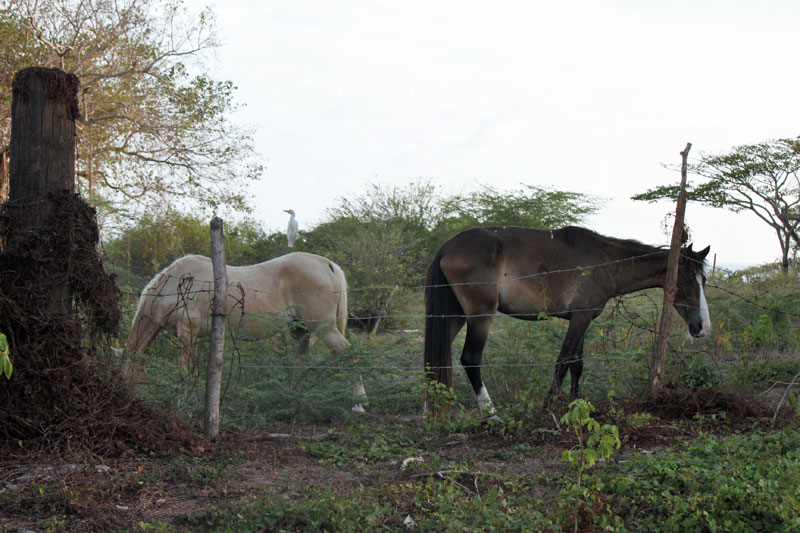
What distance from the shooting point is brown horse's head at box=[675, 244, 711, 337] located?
6152 millimetres

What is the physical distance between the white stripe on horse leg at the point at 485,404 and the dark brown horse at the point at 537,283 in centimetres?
1

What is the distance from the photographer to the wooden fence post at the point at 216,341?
505cm

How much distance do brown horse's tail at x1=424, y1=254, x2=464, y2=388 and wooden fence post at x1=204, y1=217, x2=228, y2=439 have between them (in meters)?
1.84

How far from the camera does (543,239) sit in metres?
6.54

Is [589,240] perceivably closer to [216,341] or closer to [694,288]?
[694,288]

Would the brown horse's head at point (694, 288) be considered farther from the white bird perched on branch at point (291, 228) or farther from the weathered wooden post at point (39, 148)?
the white bird perched on branch at point (291, 228)

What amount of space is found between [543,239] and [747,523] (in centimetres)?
351

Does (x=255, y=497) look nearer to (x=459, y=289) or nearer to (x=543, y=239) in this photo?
(x=459, y=289)

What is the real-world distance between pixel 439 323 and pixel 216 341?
2115 mm

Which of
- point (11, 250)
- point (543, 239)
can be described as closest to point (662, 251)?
point (543, 239)

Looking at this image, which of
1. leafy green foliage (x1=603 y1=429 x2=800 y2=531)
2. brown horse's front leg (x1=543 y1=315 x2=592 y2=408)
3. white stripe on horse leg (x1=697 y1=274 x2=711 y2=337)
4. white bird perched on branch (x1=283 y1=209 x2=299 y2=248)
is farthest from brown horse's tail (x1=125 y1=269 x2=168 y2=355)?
white bird perched on branch (x1=283 y1=209 x2=299 y2=248)

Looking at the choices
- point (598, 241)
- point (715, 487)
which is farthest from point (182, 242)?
point (715, 487)

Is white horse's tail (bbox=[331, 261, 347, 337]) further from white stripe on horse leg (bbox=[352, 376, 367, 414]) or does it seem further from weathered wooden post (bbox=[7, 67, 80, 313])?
weathered wooden post (bbox=[7, 67, 80, 313])

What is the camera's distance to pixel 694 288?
20.3ft
